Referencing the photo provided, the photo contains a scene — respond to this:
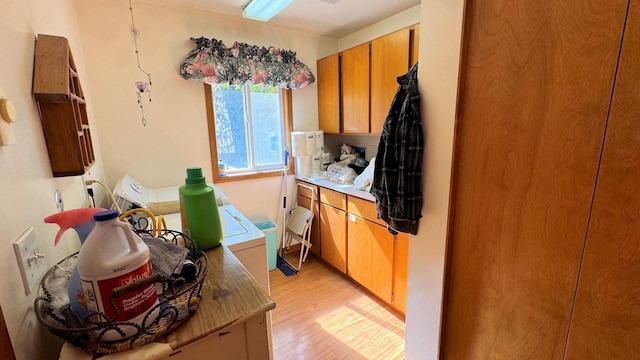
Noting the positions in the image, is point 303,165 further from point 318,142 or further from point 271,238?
point 271,238

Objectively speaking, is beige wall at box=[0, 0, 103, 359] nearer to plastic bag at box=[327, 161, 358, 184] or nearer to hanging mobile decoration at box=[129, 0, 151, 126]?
hanging mobile decoration at box=[129, 0, 151, 126]

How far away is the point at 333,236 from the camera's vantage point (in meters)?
2.68

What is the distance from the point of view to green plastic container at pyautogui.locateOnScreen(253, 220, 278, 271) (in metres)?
2.71

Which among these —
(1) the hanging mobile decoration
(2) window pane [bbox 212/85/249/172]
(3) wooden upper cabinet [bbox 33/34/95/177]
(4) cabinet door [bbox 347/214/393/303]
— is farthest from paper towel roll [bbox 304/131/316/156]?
(3) wooden upper cabinet [bbox 33/34/95/177]

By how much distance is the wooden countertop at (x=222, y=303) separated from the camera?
0.60 meters

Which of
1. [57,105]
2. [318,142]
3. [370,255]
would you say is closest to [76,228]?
[57,105]

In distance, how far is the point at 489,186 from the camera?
3.85ft

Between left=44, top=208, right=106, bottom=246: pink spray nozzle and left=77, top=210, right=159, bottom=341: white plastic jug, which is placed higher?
left=44, top=208, right=106, bottom=246: pink spray nozzle

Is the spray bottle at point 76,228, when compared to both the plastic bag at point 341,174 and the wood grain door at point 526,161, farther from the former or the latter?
the plastic bag at point 341,174

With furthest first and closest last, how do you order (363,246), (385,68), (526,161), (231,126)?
(231,126) → (363,246) → (385,68) → (526,161)

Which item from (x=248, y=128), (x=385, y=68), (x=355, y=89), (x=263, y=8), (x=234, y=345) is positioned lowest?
(x=234, y=345)

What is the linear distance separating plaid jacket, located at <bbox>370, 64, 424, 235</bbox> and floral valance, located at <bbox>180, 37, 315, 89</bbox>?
59.7 inches

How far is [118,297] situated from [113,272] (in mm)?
53

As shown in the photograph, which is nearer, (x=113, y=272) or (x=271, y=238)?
(x=113, y=272)
